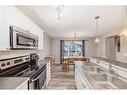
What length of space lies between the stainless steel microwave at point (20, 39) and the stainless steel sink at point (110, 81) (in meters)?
1.30

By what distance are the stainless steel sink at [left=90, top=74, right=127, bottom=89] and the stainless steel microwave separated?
1.30m

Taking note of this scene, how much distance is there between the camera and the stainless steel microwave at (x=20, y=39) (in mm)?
2067

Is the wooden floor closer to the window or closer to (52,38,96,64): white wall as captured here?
the window

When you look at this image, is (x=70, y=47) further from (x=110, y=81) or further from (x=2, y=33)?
Result: (x=2, y=33)

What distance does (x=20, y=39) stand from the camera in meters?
2.45

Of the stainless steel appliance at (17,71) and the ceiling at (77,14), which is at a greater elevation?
the ceiling at (77,14)

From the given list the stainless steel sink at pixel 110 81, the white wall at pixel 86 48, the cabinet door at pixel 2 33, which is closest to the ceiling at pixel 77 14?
the cabinet door at pixel 2 33

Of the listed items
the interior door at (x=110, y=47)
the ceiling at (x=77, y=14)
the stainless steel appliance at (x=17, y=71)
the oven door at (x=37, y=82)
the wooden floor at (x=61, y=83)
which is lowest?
the wooden floor at (x=61, y=83)

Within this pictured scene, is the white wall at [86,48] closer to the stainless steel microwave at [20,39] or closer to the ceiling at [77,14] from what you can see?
the ceiling at [77,14]

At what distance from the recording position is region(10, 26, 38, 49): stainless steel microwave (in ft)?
6.78

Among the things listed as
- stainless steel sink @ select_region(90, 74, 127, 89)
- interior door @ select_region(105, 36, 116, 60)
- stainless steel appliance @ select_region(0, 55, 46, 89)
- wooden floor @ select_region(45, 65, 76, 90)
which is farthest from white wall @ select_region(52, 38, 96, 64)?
stainless steel sink @ select_region(90, 74, 127, 89)

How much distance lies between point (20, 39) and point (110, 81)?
1641mm

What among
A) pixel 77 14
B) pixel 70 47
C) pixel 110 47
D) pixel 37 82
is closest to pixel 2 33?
pixel 37 82
